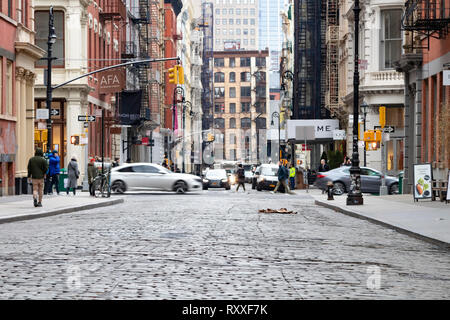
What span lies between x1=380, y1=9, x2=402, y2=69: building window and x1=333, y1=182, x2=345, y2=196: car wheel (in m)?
10.5

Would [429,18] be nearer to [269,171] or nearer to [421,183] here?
[421,183]

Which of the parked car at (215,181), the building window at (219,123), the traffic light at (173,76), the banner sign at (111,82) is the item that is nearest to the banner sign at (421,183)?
the traffic light at (173,76)

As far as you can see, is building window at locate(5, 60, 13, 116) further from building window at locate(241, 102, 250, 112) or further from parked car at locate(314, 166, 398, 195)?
building window at locate(241, 102, 250, 112)

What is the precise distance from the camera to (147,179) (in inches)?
1668

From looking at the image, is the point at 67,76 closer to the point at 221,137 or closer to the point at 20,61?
the point at 20,61

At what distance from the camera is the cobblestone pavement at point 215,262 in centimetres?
895

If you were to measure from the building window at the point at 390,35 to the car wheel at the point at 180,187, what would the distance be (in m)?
15.6

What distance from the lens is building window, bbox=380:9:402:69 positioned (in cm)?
5038

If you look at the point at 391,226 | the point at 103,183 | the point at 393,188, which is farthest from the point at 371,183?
the point at 391,226

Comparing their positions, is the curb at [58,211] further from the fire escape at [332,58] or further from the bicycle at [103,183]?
the fire escape at [332,58]

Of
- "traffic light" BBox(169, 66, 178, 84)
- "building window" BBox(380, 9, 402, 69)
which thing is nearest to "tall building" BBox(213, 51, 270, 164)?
"building window" BBox(380, 9, 402, 69)

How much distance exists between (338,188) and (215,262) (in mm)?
32555

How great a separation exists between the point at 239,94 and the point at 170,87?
92137 millimetres
